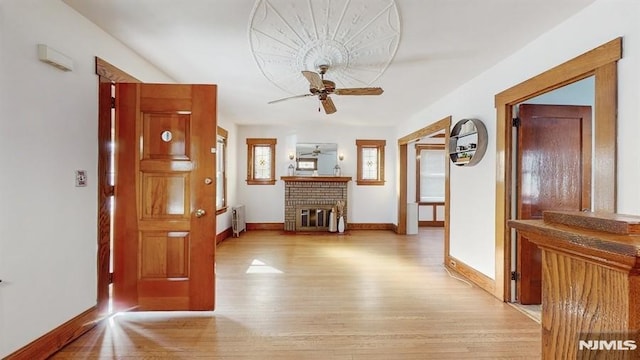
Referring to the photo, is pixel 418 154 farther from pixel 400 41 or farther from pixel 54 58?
pixel 54 58

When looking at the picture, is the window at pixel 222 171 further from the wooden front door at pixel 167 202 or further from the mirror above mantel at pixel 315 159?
the wooden front door at pixel 167 202

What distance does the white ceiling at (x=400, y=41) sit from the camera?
2.04 m

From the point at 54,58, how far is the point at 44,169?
740mm

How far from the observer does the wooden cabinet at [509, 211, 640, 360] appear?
18.3 inches

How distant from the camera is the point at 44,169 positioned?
6.27 ft

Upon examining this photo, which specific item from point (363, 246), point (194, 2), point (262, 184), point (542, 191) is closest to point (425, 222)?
point (363, 246)

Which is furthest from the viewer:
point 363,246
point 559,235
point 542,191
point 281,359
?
point 363,246

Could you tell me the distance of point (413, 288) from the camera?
3174mm

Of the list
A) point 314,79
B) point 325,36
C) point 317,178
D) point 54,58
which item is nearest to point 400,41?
point 325,36

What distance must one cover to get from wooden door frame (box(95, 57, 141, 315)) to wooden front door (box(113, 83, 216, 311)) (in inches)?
2.5

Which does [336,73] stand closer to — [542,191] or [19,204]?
[542,191]

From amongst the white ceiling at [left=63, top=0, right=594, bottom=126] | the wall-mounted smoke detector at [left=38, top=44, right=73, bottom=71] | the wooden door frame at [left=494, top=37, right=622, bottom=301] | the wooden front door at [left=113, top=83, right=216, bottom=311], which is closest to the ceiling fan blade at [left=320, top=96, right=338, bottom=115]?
the white ceiling at [left=63, top=0, right=594, bottom=126]

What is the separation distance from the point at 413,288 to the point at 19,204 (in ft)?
11.0

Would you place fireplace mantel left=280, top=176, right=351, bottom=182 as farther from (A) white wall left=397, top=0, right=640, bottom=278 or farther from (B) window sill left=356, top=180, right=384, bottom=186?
(A) white wall left=397, top=0, right=640, bottom=278
